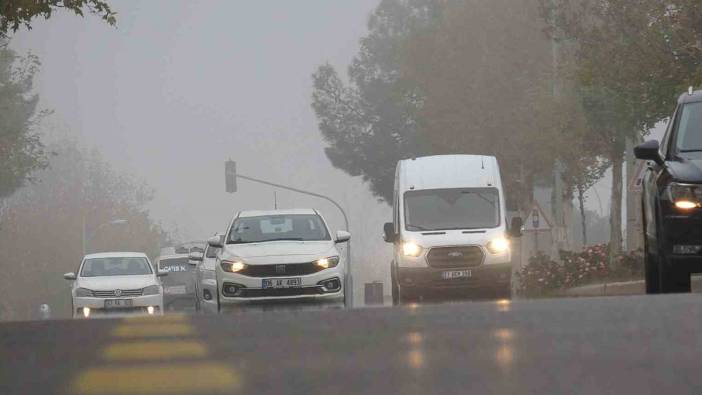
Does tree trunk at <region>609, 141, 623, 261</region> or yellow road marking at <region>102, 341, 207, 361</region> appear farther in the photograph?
tree trunk at <region>609, 141, 623, 261</region>

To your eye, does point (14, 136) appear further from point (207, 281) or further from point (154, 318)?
point (154, 318)

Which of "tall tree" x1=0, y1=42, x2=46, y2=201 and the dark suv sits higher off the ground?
"tall tree" x1=0, y1=42, x2=46, y2=201

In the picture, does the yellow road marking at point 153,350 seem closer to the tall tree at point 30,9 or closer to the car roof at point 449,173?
the tall tree at point 30,9

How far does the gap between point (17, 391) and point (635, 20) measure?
86.2 feet

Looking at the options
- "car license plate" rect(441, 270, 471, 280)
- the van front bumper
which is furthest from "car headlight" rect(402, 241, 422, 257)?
"car license plate" rect(441, 270, 471, 280)

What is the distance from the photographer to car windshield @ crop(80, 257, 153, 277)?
33.1 m

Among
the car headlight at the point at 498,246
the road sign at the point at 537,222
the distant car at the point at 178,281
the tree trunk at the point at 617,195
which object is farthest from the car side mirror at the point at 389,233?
the distant car at the point at 178,281

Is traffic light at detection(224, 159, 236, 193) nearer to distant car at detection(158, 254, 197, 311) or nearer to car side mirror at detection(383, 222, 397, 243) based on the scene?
distant car at detection(158, 254, 197, 311)

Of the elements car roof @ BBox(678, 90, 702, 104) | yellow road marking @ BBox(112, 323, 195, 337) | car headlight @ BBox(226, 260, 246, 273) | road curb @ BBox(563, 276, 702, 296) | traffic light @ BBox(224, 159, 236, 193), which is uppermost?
traffic light @ BBox(224, 159, 236, 193)

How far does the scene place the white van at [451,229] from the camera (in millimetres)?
26625

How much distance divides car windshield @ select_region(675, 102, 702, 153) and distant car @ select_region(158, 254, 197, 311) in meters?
38.5

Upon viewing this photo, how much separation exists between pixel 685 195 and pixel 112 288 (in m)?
21.3

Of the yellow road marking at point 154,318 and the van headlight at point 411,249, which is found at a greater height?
the van headlight at point 411,249

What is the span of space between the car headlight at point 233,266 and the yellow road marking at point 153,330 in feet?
62.2
